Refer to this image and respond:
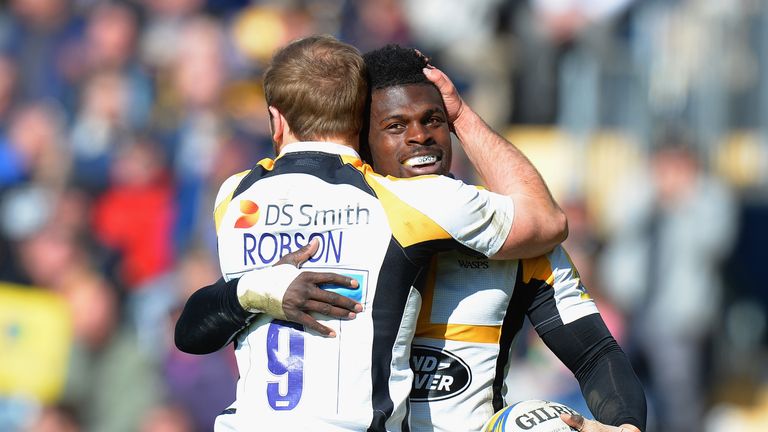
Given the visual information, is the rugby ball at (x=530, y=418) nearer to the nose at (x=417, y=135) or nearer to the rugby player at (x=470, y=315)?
the rugby player at (x=470, y=315)

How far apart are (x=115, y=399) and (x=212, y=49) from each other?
9.80ft

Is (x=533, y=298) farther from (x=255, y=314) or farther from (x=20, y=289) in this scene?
(x=20, y=289)

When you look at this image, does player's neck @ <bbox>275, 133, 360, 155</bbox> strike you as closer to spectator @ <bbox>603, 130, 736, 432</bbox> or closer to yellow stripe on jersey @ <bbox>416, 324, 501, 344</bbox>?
yellow stripe on jersey @ <bbox>416, 324, 501, 344</bbox>

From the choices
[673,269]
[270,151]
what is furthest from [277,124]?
[673,269]

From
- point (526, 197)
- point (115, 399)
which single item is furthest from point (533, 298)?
point (115, 399)

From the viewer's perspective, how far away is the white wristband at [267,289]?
3.22m

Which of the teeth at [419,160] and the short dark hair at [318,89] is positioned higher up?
the short dark hair at [318,89]

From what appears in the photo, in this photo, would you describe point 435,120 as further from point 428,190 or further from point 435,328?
point 435,328

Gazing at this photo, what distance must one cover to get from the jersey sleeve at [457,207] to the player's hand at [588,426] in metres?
0.51

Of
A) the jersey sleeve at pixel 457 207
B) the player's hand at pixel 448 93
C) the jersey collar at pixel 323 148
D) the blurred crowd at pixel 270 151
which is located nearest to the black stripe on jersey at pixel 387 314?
the jersey sleeve at pixel 457 207

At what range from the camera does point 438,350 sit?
3488 millimetres

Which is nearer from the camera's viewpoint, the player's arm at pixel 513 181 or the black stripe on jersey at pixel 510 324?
the player's arm at pixel 513 181

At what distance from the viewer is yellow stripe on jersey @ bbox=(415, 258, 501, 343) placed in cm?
349

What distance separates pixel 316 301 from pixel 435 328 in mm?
457
